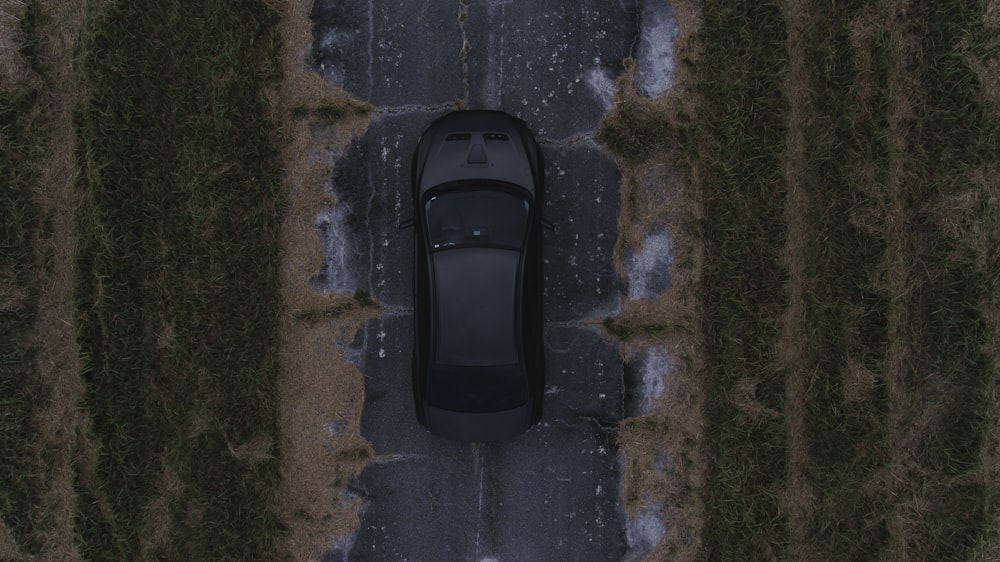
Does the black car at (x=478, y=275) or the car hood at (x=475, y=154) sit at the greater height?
the car hood at (x=475, y=154)

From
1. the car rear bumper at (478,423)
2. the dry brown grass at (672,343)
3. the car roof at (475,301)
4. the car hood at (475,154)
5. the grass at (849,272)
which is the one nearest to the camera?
the car roof at (475,301)

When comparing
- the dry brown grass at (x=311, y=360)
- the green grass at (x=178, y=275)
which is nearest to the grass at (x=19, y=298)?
the green grass at (x=178, y=275)

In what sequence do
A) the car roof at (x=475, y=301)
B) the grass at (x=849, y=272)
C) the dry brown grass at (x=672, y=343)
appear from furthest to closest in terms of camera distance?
1. the dry brown grass at (x=672, y=343)
2. the grass at (x=849, y=272)
3. the car roof at (x=475, y=301)

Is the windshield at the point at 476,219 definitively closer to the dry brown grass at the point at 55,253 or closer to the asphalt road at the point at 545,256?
the asphalt road at the point at 545,256

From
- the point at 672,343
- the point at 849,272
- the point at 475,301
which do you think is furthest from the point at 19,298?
the point at 849,272

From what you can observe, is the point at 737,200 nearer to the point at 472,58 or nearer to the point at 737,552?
the point at 472,58

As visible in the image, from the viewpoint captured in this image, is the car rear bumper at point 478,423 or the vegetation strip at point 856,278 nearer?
the car rear bumper at point 478,423

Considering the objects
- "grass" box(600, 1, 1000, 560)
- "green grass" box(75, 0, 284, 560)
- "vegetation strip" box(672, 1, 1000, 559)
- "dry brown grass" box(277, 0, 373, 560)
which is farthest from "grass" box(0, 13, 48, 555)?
"vegetation strip" box(672, 1, 1000, 559)

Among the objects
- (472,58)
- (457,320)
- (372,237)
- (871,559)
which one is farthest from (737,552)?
(472,58)
